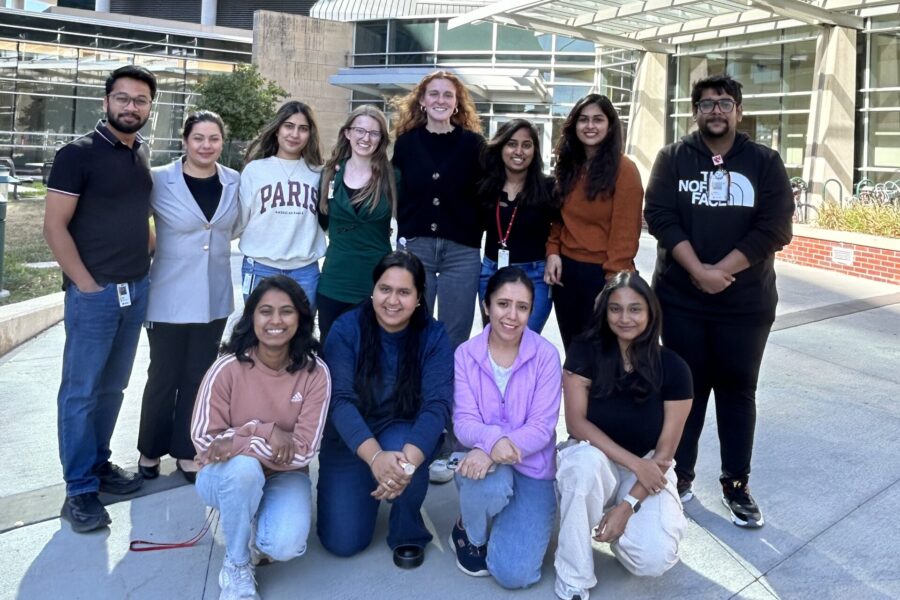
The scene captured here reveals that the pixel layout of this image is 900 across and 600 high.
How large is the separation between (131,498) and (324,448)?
1.12 meters

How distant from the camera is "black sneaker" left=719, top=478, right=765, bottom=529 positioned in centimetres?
378

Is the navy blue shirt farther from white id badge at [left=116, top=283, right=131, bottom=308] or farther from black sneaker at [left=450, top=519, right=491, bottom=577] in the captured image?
white id badge at [left=116, top=283, right=131, bottom=308]

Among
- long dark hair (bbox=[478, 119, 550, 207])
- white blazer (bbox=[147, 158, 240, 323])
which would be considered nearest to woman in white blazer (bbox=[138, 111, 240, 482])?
white blazer (bbox=[147, 158, 240, 323])

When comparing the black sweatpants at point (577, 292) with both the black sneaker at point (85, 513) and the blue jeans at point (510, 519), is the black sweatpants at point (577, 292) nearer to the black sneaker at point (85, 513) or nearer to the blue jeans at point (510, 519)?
the blue jeans at point (510, 519)

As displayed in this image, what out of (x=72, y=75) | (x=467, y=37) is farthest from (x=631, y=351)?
(x=72, y=75)

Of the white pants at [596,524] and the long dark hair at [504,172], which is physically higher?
the long dark hair at [504,172]

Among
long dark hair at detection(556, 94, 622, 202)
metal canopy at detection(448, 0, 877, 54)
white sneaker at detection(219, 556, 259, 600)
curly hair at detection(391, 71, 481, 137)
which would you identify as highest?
metal canopy at detection(448, 0, 877, 54)

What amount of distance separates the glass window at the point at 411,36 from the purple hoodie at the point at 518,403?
25521 millimetres

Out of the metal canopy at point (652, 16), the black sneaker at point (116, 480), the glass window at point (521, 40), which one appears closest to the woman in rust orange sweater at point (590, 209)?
the black sneaker at point (116, 480)

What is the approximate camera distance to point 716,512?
3959 millimetres

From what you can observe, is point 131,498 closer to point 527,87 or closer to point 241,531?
point 241,531

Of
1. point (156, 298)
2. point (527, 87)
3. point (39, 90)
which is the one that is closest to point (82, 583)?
point (156, 298)

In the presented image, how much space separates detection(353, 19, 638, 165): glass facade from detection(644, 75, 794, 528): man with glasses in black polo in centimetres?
1907

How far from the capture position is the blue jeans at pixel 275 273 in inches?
168
